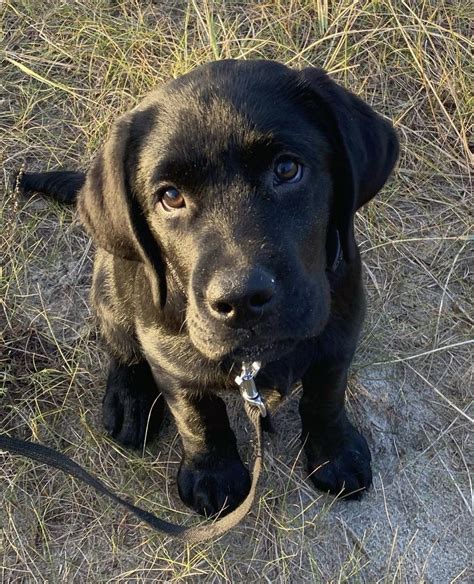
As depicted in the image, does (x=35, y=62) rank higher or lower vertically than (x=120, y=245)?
lower

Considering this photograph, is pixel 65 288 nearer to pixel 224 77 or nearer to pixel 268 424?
pixel 268 424

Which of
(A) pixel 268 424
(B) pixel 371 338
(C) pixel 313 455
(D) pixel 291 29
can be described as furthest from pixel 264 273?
(D) pixel 291 29

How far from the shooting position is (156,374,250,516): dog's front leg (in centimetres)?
299

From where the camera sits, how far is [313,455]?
3.19 metres

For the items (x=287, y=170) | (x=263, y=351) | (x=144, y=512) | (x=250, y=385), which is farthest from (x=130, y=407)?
(x=287, y=170)

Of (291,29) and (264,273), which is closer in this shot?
(264,273)

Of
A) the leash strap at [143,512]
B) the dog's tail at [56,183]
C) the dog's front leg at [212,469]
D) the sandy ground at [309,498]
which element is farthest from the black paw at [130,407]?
the dog's tail at [56,183]

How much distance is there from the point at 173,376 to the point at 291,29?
2088 millimetres

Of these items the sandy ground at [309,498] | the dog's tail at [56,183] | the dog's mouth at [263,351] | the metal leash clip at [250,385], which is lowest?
the sandy ground at [309,498]

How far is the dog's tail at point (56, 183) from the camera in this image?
3629 mm

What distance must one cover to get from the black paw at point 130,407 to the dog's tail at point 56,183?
79 centimetres

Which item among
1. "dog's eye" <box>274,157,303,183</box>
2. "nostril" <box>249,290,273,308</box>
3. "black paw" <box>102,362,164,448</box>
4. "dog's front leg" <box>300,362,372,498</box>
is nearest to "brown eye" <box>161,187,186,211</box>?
"dog's eye" <box>274,157,303,183</box>

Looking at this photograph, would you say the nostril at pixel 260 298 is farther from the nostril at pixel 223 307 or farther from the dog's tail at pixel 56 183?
the dog's tail at pixel 56 183

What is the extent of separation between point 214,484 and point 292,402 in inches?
20.5
